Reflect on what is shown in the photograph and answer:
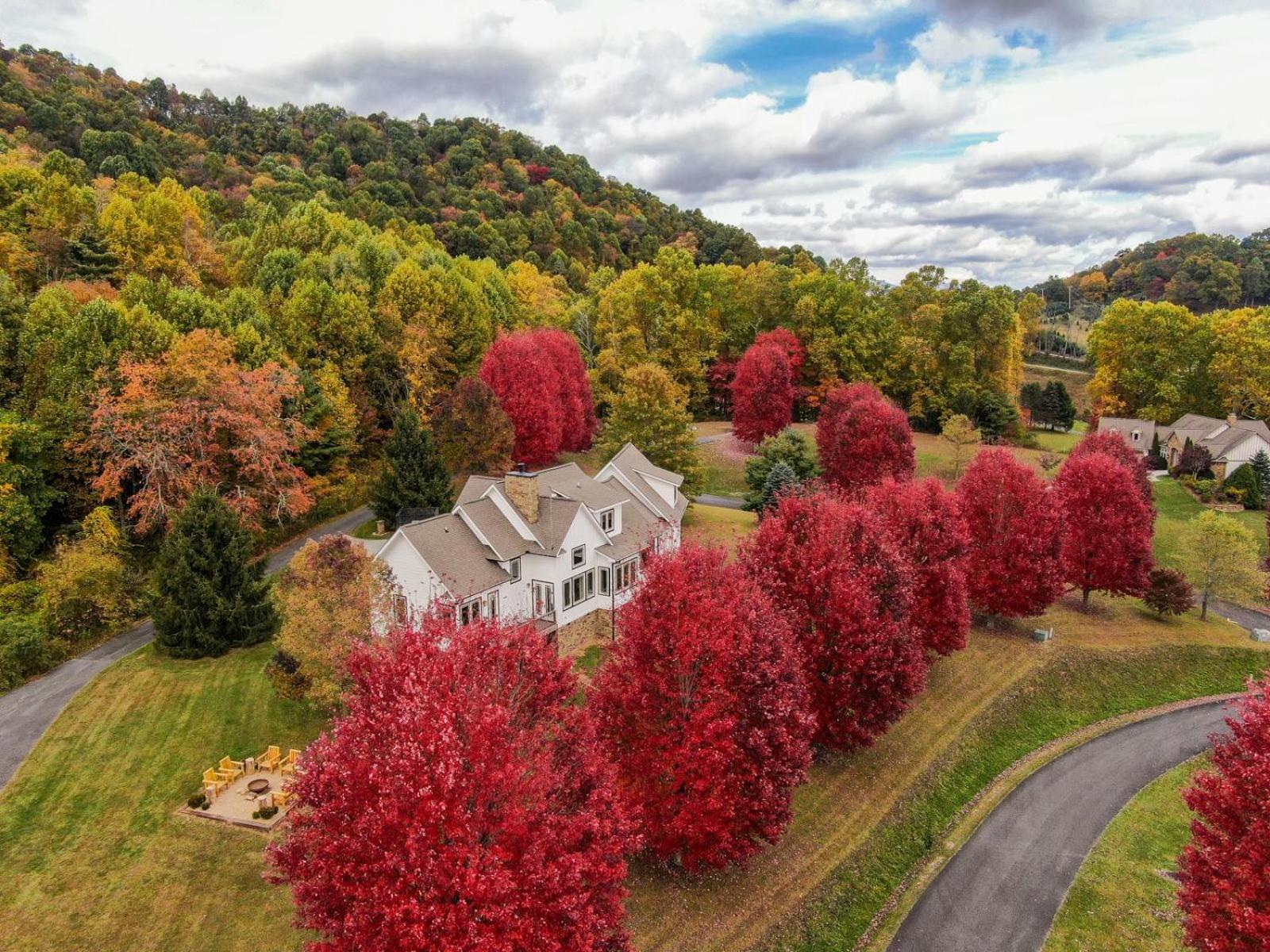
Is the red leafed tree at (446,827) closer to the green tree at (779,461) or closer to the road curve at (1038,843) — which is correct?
the road curve at (1038,843)

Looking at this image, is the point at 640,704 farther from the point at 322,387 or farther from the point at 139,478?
the point at 322,387

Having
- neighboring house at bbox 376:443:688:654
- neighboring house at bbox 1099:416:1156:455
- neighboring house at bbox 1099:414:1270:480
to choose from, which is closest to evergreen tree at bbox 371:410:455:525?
neighboring house at bbox 376:443:688:654

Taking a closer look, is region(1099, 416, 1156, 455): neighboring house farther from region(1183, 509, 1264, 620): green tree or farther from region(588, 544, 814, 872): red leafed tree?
region(588, 544, 814, 872): red leafed tree

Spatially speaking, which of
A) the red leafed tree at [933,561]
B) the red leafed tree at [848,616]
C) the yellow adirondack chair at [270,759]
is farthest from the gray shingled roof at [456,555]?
the red leafed tree at [933,561]

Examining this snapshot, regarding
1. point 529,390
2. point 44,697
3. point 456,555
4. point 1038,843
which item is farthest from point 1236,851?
point 529,390

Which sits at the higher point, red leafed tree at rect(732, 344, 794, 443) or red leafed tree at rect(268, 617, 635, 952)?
red leafed tree at rect(732, 344, 794, 443)

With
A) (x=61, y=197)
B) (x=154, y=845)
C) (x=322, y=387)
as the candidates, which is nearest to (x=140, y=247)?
(x=61, y=197)

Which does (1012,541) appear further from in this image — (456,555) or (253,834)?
(253,834)
